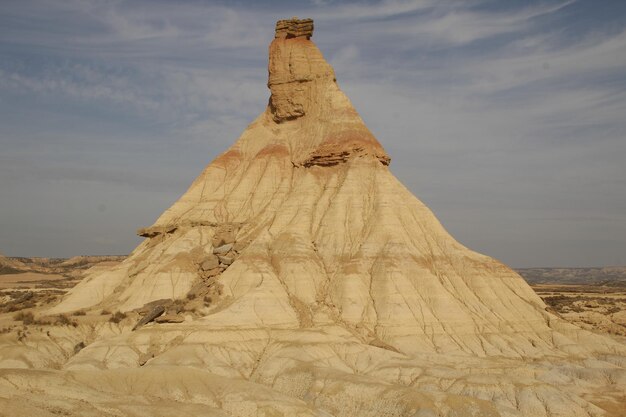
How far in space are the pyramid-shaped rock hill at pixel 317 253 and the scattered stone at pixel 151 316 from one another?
13.3ft

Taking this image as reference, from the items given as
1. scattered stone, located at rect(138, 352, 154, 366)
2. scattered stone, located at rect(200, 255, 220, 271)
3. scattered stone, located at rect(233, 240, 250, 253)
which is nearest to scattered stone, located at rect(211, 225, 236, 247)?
scattered stone, located at rect(233, 240, 250, 253)

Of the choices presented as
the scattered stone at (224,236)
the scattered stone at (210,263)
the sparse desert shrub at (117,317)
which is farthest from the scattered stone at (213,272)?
the sparse desert shrub at (117,317)

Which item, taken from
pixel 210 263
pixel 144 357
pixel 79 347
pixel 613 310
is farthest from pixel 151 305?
pixel 613 310

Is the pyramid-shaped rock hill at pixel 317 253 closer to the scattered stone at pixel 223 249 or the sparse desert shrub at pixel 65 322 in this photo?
the scattered stone at pixel 223 249

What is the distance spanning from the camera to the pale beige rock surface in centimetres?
5147

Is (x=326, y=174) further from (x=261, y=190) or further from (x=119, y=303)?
(x=119, y=303)

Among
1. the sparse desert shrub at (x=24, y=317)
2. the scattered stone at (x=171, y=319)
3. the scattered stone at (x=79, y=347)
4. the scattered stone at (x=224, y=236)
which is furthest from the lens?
the scattered stone at (x=224, y=236)

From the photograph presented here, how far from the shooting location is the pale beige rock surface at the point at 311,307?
51469mm

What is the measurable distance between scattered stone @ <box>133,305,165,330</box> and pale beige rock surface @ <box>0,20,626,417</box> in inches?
78.4

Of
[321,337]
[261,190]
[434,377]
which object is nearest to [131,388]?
[321,337]

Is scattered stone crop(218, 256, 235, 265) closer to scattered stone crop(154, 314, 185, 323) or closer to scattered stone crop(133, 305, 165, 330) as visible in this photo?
scattered stone crop(133, 305, 165, 330)

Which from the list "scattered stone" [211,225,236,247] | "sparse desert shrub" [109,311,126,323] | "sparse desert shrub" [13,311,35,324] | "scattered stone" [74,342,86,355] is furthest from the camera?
"scattered stone" [211,225,236,247]

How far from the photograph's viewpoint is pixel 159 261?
83250 millimetres

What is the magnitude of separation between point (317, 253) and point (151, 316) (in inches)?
884
